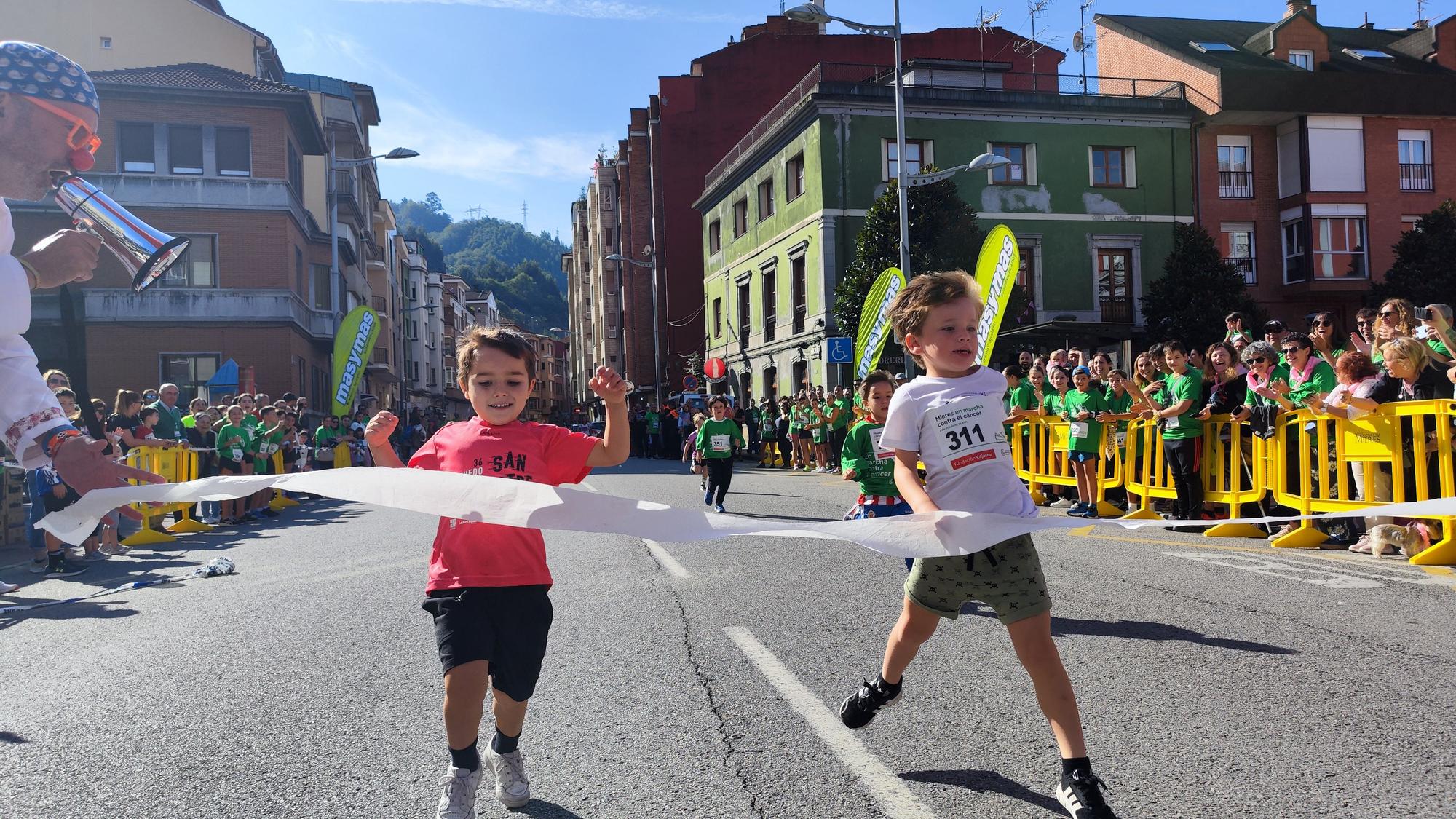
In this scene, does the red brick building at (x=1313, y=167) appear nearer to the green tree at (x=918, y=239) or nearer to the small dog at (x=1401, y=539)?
the green tree at (x=918, y=239)

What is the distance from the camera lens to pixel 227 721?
15.1 feet

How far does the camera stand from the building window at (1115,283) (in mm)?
35625

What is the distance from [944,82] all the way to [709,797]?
114 feet

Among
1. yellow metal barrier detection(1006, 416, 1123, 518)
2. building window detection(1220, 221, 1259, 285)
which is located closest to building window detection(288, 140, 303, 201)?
yellow metal barrier detection(1006, 416, 1123, 518)

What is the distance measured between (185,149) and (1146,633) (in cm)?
3275

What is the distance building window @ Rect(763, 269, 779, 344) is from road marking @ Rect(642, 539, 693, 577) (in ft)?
99.6

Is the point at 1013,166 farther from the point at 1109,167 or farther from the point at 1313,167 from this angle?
the point at 1313,167

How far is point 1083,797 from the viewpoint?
3.17 m

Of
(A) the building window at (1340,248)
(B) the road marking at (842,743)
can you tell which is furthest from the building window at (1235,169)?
(B) the road marking at (842,743)

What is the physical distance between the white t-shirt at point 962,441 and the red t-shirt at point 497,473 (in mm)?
1046

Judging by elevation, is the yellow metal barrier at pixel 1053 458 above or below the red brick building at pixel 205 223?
below

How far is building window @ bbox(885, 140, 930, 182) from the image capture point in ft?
114

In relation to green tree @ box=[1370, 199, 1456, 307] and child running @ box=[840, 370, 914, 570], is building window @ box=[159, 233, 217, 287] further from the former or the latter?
green tree @ box=[1370, 199, 1456, 307]

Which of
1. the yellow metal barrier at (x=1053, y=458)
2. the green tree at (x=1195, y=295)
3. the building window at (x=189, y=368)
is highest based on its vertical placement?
the green tree at (x=1195, y=295)
